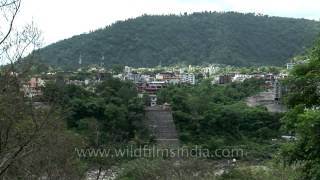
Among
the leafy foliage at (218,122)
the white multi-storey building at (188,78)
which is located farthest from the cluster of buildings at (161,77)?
the leafy foliage at (218,122)

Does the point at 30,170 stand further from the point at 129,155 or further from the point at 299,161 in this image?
the point at 129,155

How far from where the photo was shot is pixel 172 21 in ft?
272

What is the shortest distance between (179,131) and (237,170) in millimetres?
17692

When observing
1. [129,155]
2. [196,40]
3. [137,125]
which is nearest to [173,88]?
[137,125]

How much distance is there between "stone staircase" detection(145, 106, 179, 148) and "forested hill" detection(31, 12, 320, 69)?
113 ft

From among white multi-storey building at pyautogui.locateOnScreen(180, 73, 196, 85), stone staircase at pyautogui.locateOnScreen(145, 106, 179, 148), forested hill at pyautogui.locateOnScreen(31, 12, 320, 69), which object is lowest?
stone staircase at pyautogui.locateOnScreen(145, 106, 179, 148)

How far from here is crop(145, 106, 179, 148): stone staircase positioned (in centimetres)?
3600

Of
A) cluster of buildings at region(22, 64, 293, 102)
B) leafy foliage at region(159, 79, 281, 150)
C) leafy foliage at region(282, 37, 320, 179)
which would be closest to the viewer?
leafy foliage at region(282, 37, 320, 179)

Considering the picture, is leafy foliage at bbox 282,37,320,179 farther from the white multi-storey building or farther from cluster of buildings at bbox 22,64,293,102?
the white multi-storey building

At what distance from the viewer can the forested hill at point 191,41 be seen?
74375 mm

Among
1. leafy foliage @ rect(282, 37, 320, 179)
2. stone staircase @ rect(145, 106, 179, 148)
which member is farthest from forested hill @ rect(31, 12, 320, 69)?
leafy foliage @ rect(282, 37, 320, 179)

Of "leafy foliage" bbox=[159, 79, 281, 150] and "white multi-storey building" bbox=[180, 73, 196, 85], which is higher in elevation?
"white multi-storey building" bbox=[180, 73, 196, 85]

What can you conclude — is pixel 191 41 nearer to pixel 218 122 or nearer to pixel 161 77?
pixel 161 77

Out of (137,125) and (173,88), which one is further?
(173,88)
